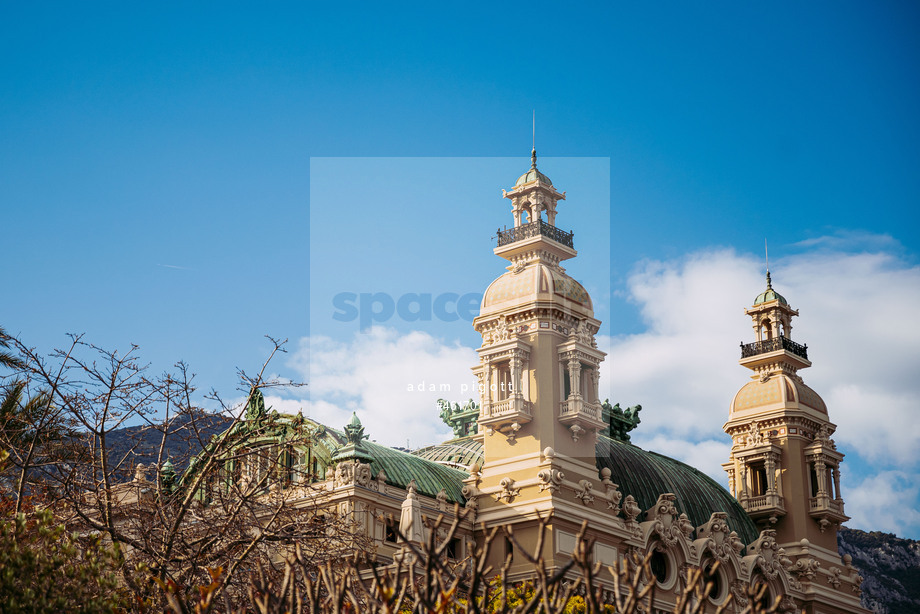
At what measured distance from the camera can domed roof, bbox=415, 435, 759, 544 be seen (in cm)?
6225

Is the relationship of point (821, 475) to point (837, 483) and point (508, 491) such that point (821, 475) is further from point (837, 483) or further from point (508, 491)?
point (508, 491)

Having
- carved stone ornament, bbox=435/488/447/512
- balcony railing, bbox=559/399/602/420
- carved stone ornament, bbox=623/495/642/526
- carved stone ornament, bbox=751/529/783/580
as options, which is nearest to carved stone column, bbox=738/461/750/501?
carved stone ornament, bbox=751/529/783/580

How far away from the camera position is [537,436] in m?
56.4

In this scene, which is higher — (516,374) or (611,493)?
(516,374)

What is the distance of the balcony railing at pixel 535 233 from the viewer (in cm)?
6062

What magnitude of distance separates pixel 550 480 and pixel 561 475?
96 cm

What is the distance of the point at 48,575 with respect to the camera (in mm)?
23016

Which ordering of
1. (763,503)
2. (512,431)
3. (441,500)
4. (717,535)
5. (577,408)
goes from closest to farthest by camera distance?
1. (441,500)
2. (577,408)
3. (512,431)
4. (717,535)
5. (763,503)

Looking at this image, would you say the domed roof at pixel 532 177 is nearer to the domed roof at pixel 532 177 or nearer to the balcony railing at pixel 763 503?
the domed roof at pixel 532 177

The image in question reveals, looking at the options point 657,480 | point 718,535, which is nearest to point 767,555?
point 718,535

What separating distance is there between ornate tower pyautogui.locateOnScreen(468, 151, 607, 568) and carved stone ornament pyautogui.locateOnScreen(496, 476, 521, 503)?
1cm

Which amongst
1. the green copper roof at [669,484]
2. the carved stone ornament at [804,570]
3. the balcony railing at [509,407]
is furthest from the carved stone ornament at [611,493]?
the carved stone ornament at [804,570]

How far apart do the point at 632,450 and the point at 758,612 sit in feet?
160

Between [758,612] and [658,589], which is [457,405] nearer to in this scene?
[658,589]
